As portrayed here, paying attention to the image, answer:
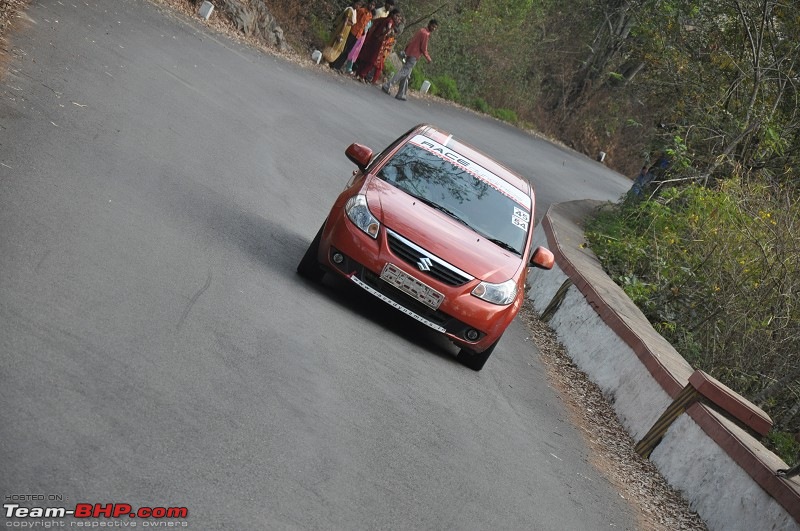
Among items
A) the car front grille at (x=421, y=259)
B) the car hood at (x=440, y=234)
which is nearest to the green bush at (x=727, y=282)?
the car hood at (x=440, y=234)

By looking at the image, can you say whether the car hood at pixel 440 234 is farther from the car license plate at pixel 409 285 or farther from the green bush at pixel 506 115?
the green bush at pixel 506 115

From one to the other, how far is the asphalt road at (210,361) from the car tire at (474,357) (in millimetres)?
167

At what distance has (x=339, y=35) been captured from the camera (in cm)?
3147

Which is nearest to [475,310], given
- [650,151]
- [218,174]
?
[218,174]

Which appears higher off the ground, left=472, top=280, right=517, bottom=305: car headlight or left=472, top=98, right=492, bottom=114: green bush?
left=472, top=280, right=517, bottom=305: car headlight

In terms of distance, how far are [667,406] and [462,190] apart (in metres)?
2.99

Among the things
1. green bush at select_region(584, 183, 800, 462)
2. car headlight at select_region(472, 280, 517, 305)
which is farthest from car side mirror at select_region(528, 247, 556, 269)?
green bush at select_region(584, 183, 800, 462)

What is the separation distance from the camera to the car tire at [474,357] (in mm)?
11039

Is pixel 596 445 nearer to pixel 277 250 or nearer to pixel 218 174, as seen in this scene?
pixel 277 250

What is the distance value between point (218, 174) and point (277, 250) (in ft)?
8.16

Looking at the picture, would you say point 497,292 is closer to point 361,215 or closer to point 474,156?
point 361,215

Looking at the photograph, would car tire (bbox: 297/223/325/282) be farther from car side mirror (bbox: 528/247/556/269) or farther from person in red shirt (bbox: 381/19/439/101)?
person in red shirt (bbox: 381/19/439/101)

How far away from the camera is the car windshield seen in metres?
11.6

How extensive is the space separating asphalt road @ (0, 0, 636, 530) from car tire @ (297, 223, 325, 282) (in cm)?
17
